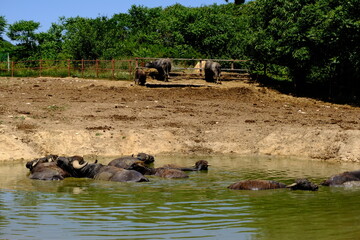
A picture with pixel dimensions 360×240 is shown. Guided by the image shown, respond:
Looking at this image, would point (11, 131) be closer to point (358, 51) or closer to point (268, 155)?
point (268, 155)

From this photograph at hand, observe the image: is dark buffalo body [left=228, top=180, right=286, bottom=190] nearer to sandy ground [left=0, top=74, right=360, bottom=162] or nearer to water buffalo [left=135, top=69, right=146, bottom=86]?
sandy ground [left=0, top=74, right=360, bottom=162]

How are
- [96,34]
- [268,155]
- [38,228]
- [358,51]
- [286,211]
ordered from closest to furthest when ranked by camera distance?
[38,228] < [286,211] < [268,155] < [358,51] < [96,34]

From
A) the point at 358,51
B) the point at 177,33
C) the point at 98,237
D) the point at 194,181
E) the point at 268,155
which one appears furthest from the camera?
the point at 177,33

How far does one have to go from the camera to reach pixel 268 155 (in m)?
19.1

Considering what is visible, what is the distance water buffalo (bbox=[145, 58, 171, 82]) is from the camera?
35.6m

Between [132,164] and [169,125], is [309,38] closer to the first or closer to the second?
[169,125]

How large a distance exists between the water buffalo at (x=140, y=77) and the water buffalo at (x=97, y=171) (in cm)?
1846

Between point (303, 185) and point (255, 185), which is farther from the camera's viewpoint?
point (255, 185)

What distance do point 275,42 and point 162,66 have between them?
23.2 feet

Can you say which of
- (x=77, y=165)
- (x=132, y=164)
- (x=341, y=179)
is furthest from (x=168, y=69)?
(x=341, y=179)

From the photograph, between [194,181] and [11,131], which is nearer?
[194,181]

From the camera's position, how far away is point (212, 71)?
Result: 35.3 m

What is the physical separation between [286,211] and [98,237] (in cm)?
358

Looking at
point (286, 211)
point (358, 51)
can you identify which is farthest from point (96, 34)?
point (286, 211)
